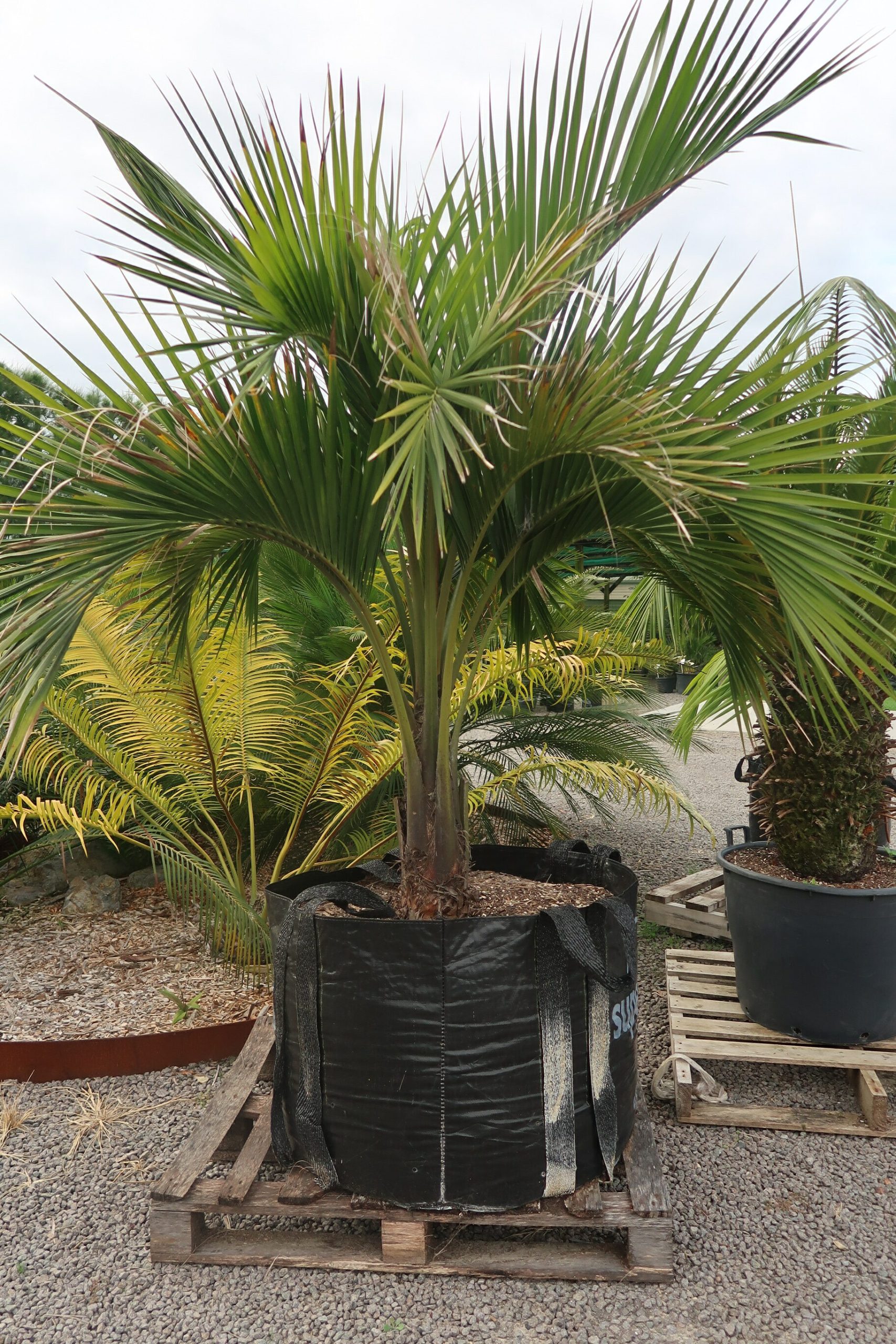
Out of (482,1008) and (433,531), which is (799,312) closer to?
(433,531)

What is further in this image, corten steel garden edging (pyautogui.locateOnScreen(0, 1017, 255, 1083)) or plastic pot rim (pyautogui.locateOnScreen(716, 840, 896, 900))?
corten steel garden edging (pyautogui.locateOnScreen(0, 1017, 255, 1083))

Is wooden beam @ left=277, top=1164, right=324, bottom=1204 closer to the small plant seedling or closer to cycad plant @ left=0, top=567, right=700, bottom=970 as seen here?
the small plant seedling

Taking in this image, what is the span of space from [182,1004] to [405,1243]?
4.95ft

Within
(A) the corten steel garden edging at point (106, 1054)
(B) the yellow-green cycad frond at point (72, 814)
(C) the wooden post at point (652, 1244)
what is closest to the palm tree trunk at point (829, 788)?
(C) the wooden post at point (652, 1244)

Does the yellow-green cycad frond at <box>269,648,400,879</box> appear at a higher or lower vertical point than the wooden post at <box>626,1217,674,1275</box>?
higher

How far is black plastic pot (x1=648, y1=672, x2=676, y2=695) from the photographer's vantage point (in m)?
Result: 15.9

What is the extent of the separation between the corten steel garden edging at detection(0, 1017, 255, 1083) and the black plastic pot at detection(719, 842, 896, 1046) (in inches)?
64.4

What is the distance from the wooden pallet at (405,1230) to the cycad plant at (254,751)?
4.25 ft

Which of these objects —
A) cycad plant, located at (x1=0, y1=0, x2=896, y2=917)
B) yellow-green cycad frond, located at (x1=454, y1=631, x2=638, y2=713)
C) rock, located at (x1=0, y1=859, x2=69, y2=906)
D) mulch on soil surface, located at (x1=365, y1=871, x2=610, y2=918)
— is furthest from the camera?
rock, located at (x1=0, y1=859, x2=69, y2=906)

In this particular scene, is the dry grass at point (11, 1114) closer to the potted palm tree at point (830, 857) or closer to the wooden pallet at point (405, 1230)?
the wooden pallet at point (405, 1230)

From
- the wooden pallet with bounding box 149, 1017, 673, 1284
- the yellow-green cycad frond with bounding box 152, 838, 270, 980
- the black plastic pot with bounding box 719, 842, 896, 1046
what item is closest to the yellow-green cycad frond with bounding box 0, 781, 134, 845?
the yellow-green cycad frond with bounding box 152, 838, 270, 980

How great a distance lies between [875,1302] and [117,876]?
3.83 meters

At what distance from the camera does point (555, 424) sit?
173 cm

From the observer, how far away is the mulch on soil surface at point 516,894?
7.18 feet
